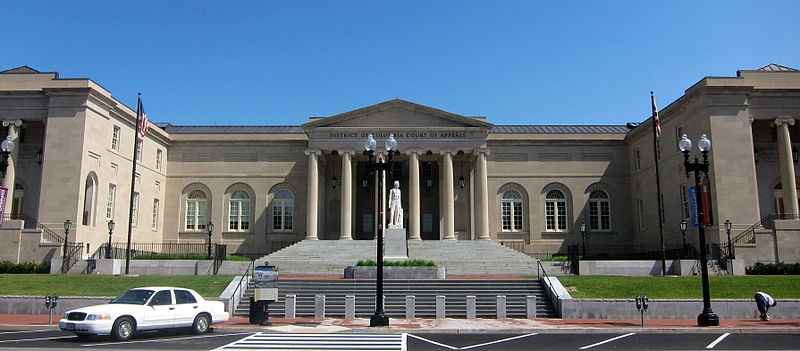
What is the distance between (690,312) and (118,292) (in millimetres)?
23272

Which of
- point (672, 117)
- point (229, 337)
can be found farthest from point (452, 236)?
point (229, 337)

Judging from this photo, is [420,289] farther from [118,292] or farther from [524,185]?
[524,185]

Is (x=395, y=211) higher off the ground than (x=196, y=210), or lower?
lower

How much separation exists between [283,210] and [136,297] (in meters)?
35.4

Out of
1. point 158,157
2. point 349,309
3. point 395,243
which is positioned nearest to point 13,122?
point 158,157

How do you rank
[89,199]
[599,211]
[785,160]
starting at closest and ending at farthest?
1. [785,160]
2. [89,199]
3. [599,211]

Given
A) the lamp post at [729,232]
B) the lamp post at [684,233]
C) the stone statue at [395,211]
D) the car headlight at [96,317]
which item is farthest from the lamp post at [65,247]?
the lamp post at [729,232]

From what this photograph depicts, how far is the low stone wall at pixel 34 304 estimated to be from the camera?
2359 centimetres

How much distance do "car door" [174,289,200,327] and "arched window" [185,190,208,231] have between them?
3553cm

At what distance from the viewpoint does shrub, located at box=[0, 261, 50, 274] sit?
35.7 m

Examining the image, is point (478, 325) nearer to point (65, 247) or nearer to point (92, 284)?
point (92, 284)

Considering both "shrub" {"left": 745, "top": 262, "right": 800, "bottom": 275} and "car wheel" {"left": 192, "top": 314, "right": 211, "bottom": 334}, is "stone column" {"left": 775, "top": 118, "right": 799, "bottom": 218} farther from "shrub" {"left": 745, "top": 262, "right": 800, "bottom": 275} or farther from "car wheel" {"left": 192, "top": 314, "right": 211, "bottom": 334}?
"car wheel" {"left": 192, "top": 314, "right": 211, "bottom": 334}

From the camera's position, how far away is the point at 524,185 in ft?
173

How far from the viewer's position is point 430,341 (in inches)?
670
